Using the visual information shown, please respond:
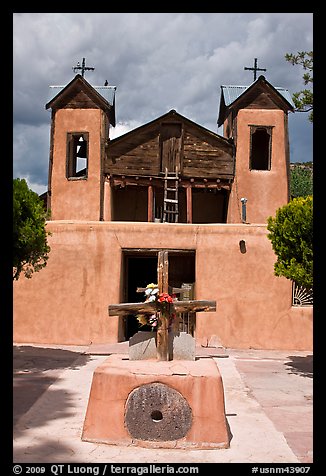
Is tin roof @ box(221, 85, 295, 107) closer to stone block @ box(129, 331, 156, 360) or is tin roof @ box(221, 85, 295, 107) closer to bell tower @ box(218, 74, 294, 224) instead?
bell tower @ box(218, 74, 294, 224)

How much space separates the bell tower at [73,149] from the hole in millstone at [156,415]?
13541 mm

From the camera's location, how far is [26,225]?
1064 centimetres

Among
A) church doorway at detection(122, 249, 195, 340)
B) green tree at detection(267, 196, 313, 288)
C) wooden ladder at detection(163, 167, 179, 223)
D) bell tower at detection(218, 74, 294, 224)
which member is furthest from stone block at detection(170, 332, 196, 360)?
bell tower at detection(218, 74, 294, 224)

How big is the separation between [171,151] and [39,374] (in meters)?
11.8

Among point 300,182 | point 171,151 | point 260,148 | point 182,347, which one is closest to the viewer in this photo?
point 182,347

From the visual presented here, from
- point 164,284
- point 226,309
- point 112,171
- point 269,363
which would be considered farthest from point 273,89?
point 164,284

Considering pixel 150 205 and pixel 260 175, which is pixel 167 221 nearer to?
pixel 150 205

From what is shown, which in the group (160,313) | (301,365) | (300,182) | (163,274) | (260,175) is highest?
(300,182)

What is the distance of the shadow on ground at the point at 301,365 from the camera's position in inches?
450

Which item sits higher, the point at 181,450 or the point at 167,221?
the point at 167,221

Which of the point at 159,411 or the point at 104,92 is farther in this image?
the point at 104,92

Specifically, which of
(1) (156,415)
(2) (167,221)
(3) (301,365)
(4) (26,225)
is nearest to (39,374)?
(4) (26,225)

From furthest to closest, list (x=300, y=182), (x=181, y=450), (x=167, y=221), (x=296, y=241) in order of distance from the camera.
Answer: (x=300, y=182), (x=167, y=221), (x=296, y=241), (x=181, y=450)

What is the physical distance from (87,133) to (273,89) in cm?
782
